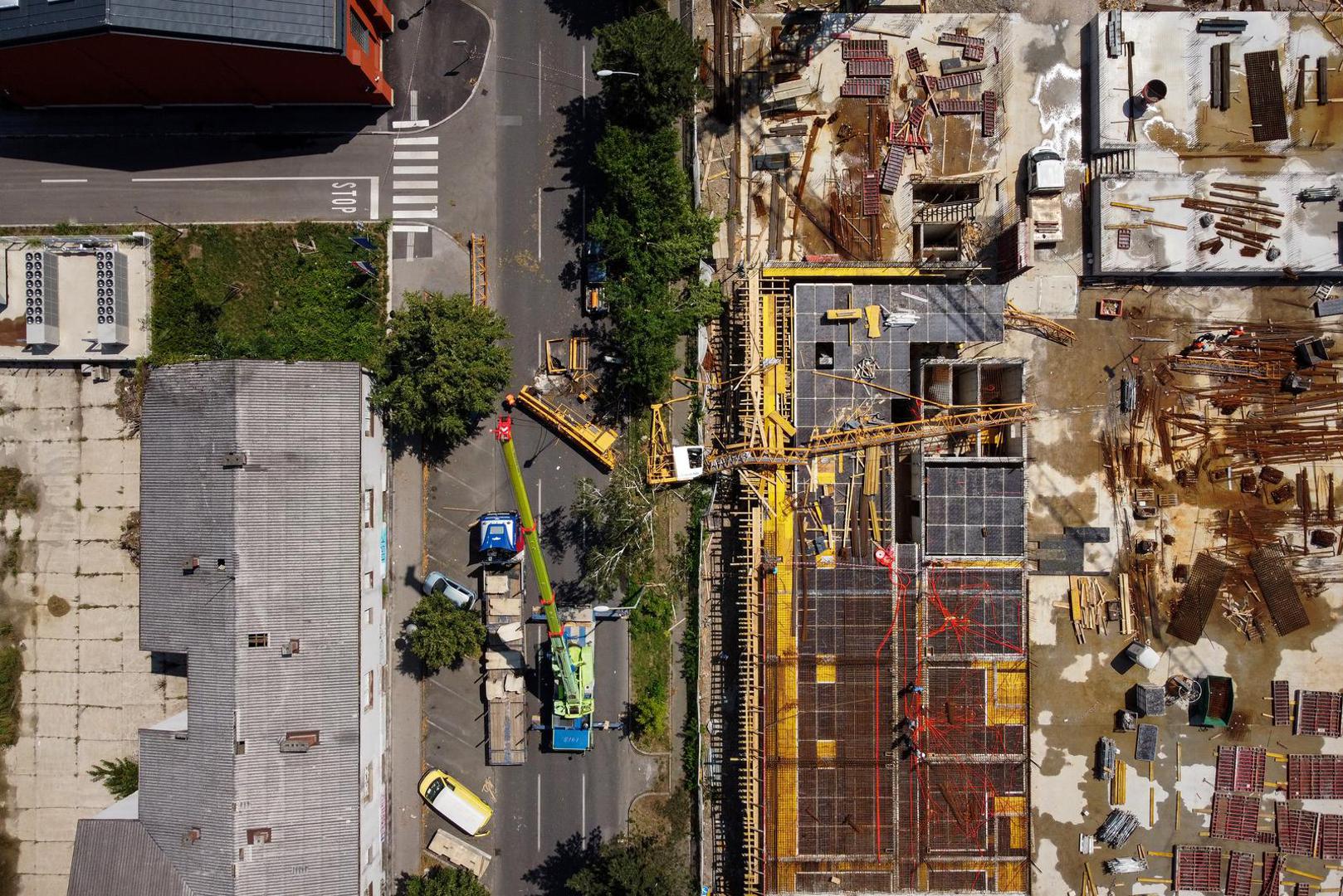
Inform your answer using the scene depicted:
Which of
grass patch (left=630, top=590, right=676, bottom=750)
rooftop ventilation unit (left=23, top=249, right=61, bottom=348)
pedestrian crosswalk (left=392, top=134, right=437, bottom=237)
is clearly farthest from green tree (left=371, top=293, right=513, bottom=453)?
rooftop ventilation unit (left=23, top=249, right=61, bottom=348)

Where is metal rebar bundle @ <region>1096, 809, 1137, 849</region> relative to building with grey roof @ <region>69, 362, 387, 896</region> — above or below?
below

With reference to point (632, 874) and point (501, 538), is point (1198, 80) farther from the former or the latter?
point (632, 874)

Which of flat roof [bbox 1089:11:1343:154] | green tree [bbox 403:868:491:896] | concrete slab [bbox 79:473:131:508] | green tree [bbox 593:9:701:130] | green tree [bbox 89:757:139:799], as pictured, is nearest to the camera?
green tree [bbox 593:9:701:130]

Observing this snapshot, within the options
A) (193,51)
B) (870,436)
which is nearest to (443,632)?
(870,436)

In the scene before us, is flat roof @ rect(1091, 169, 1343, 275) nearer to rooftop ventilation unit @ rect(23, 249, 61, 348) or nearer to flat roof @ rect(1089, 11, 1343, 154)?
flat roof @ rect(1089, 11, 1343, 154)

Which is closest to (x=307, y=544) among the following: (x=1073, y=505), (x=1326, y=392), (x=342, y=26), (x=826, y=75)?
(x=342, y=26)

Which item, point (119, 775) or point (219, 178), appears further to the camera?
point (219, 178)

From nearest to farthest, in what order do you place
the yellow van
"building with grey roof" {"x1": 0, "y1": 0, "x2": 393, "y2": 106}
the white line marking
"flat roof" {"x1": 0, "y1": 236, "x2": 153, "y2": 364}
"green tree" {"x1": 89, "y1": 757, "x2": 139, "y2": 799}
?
"building with grey roof" {"x1": 0, "y1": 0, "x2": 393, "y2": 106} < "green tree" {"x1": 89, "y1": 757, "x2": 139, "y2": 799} < the yellow van < "flat roof" {"x1": 0, "y1": 236, "x2": 153, "y2": 364} < the white line marking

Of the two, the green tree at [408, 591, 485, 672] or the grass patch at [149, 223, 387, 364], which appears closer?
the green tree at [408, 591, 485, 672]
